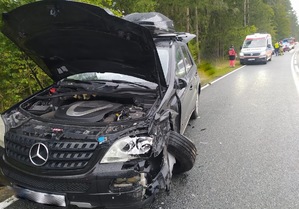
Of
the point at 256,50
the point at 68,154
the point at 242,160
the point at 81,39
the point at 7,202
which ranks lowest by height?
the point at 256,50

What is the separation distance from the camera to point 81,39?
320 cm

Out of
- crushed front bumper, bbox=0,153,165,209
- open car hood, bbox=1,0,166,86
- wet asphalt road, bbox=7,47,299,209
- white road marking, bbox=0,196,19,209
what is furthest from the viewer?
wet asphalt road, bbox=7,47,299,209

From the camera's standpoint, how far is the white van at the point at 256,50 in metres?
20.5

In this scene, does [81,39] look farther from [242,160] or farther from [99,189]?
[242,160]

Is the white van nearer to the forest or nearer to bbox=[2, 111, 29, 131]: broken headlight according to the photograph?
the forest

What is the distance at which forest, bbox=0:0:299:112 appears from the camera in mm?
5898

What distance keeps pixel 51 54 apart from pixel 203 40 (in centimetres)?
2474

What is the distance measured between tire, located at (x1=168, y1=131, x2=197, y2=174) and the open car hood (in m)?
0.66

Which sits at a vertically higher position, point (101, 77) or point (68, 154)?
point (101, 77)

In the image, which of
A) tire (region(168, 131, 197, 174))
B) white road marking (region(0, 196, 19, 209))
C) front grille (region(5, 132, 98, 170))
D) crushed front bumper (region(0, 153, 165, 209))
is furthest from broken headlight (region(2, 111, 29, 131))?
tire (region(168, 131, 197, 174))

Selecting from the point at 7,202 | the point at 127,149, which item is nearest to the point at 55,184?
the point at 127,149

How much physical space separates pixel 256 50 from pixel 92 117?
20273 mm

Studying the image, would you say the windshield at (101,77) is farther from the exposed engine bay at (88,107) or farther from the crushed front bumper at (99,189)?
the crushed front bumper at (99,189)

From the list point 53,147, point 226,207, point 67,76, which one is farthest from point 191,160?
point 67,76
